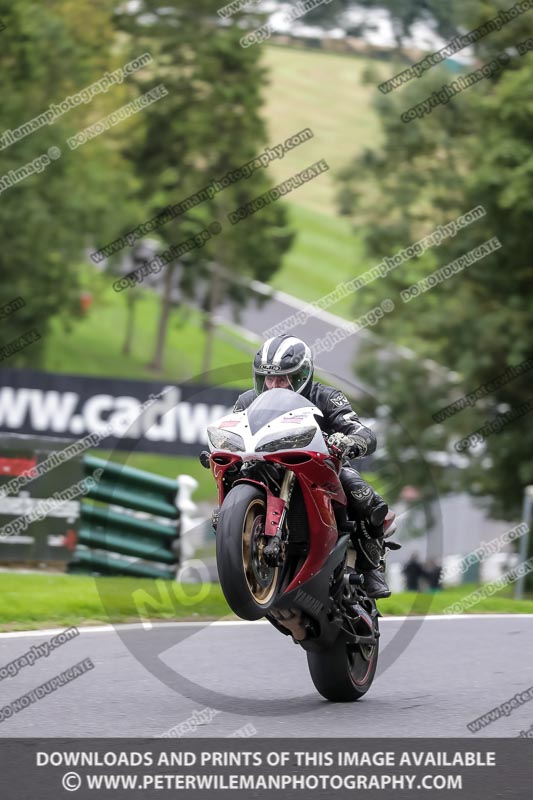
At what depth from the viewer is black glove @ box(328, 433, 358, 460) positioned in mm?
7082

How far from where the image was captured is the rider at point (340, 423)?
7188 millimetres

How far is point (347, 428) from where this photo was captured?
24.1 ft

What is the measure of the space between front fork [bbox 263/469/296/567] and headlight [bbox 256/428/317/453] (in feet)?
0.43

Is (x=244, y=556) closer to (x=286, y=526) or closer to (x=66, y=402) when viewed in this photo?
(x=286, y=526)

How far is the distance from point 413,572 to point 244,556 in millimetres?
17957

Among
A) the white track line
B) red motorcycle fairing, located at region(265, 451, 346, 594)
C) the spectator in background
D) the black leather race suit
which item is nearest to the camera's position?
red motorcycle fairing, located at region(265, 451, 346, 594)

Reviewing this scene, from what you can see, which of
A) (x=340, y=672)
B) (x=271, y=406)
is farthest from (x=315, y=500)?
(x=340, y=672)

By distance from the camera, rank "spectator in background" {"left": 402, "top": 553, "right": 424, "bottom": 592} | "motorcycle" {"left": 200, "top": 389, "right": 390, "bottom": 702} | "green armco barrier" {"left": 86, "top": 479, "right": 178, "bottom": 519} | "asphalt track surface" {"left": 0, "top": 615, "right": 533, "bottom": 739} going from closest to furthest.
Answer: "motorcycle" {"left": 200, "top": 389, "right": 390, "bottom": 702} → "asphalt track surface" {"left": 0, "top": 615, "right": 533, "bottom": 739} → "green armco barrier" {"left": 86, "top": 479, "right": 178, "bottom": 519} → "spectator in background" {"left": 402, "top": 553, "right": 424, "bottom": 592}

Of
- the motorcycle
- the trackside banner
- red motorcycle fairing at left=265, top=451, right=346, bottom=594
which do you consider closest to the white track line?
the motorcycle

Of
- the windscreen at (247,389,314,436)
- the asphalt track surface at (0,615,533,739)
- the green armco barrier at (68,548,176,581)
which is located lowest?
the green armco barrier at (68,548,176,581)

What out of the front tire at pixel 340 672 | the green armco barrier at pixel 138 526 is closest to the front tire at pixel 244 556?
the front tire at pixel 340 672

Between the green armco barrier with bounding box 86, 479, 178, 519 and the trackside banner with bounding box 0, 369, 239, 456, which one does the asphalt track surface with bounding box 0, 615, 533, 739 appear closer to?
the green armco barrier with bounding box 86, 479, 178, 519
